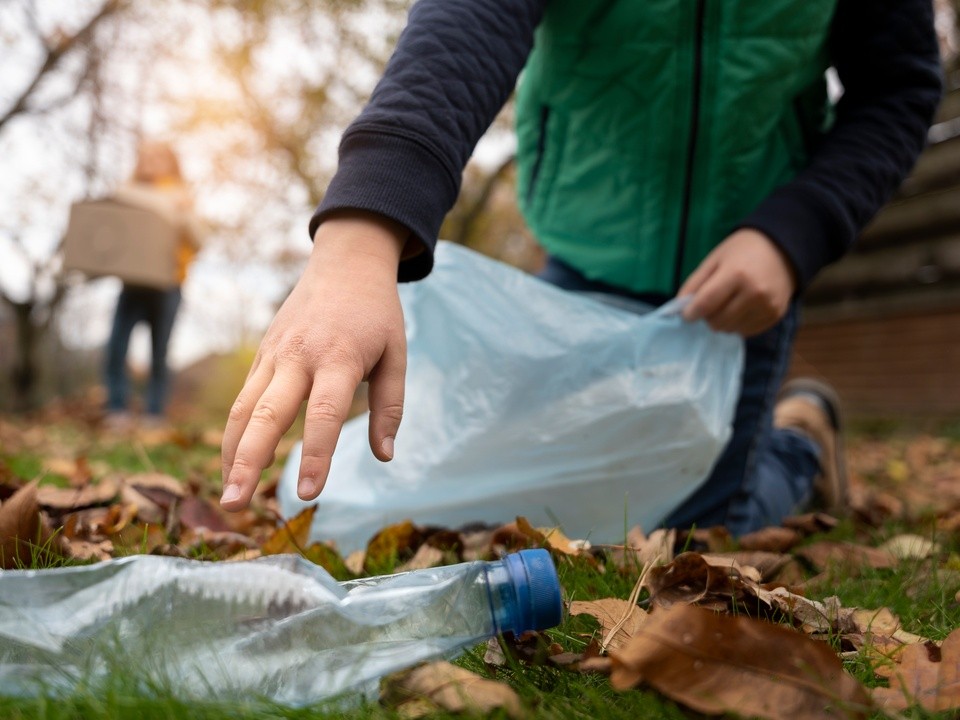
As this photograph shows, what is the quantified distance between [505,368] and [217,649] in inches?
35.6

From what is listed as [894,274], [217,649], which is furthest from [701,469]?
[894,274]

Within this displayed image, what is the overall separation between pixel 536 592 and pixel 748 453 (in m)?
1.36

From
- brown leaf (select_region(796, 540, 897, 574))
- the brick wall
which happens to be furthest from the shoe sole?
the brick wall

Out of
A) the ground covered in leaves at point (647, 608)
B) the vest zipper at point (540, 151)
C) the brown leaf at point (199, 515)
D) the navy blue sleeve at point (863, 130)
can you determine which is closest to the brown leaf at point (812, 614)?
the ground covered in leaves at point (647, 608)

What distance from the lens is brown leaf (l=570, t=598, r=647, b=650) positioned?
83 cm

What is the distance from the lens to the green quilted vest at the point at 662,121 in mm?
1593

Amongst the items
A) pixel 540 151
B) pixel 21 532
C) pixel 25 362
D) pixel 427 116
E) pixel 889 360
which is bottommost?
pixel 21 532

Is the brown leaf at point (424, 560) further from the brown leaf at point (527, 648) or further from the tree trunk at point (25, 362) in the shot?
the tree trunk at point (25, 362)

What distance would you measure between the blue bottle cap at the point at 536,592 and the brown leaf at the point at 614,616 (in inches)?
3.7

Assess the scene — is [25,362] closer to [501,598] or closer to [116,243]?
[116,243]

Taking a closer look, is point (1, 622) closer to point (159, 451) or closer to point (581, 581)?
point (581, 581)

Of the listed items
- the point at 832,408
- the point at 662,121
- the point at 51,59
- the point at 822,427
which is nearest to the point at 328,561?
the point at 662,121

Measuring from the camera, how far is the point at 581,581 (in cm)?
107

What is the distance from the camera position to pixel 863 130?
1.68 metres
